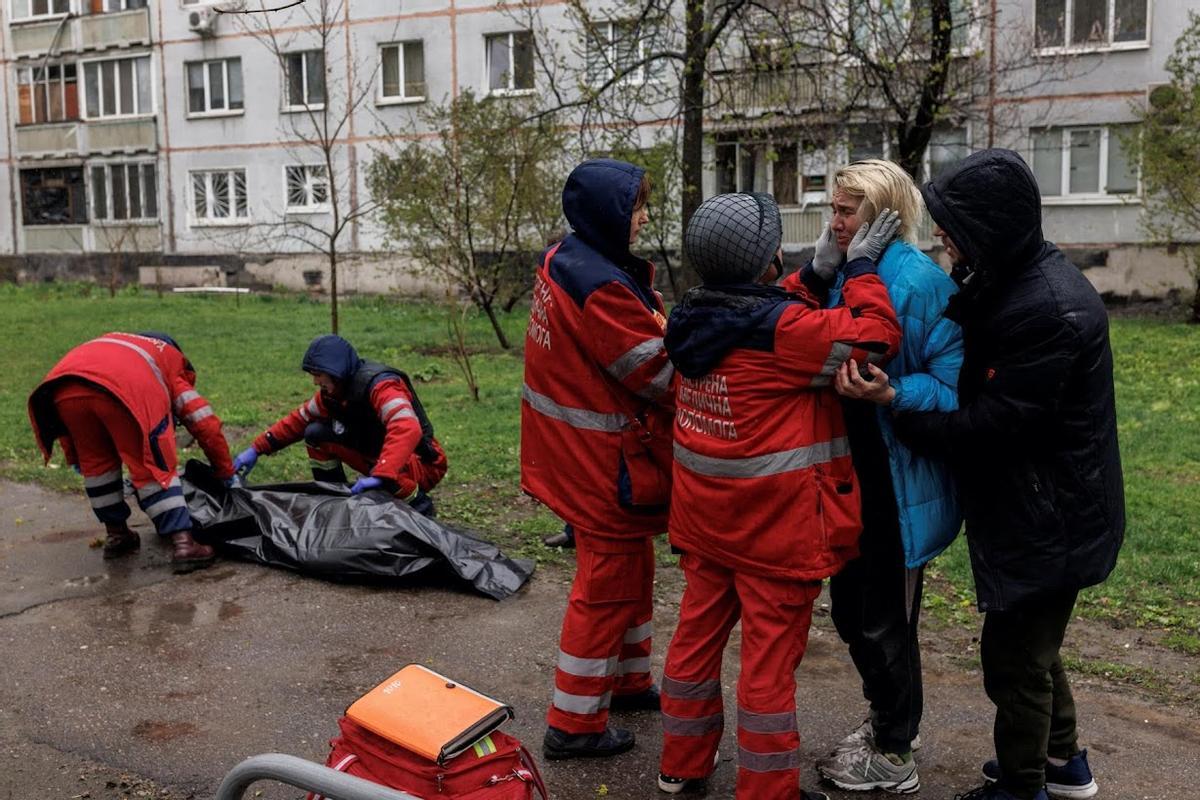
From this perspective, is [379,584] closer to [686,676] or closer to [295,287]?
[686,676]

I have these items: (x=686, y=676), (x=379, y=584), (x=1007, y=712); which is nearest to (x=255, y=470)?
(x=379, y=584)

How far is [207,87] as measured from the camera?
3228 centimetres

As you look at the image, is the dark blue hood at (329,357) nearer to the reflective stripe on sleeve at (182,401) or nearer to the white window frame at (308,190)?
the reflective stripe on sleeve at (182,401)

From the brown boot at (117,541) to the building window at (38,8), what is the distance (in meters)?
32.7

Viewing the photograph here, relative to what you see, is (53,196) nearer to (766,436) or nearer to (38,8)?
(38,8)

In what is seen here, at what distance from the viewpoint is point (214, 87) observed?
32.2 meters

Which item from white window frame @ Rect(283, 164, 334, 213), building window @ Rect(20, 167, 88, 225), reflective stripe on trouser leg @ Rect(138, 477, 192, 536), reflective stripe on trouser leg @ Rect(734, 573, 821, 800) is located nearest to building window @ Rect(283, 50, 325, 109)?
white window frame @ Rect(283, 164, 334, 213)

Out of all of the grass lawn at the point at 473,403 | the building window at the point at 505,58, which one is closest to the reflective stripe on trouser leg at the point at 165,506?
the grass lawn at the point at 473,403

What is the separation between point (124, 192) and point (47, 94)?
4.18 meters

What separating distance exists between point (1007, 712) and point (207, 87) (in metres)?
32.5

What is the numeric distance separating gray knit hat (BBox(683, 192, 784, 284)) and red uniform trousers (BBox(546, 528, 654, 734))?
99cm

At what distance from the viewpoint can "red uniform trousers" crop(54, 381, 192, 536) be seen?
19.5 ft

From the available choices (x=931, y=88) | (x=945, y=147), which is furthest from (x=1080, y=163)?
(x=931, y=88)

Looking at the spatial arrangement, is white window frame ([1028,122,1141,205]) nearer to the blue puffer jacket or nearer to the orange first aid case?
the blue puffer jacket
